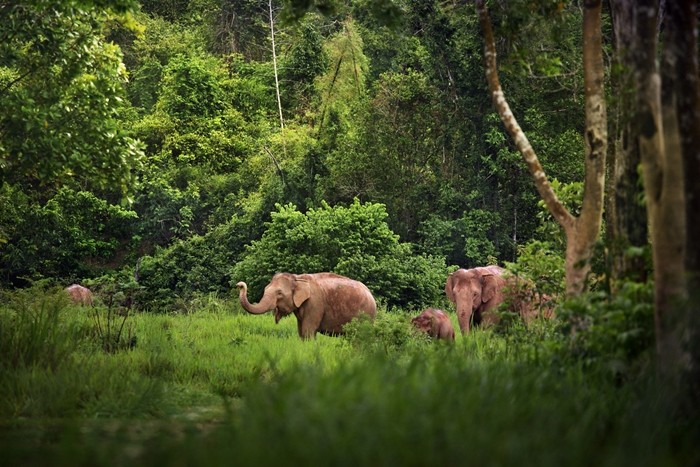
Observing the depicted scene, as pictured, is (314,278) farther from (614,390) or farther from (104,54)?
(614,390)

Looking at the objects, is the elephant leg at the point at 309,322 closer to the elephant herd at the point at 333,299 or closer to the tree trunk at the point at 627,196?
the elephant herd at the point at 333,299

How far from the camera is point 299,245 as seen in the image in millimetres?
20453

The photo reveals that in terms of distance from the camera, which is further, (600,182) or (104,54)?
(104,54)

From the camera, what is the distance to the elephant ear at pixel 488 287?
15.4 m

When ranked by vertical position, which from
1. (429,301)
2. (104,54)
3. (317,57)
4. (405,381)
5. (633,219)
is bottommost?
(429,301)

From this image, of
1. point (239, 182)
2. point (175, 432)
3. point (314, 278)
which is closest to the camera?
point (175, 432)

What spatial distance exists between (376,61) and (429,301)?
598 inches

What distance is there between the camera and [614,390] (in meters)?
5.29

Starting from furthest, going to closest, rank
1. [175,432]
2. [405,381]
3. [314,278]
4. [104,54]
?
1. [314,278]
2. [104,54]
3. [175,432]
4. [405,381]

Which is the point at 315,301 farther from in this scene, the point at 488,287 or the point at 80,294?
the point at 80,294

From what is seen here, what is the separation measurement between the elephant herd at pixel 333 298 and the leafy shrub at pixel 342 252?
14.0ft

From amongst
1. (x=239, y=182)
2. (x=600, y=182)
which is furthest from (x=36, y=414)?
(x=239, y=182)

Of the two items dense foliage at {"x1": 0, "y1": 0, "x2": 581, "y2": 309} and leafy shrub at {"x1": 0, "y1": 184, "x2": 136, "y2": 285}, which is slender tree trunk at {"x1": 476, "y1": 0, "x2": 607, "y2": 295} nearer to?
dense foliage at {"x1": 0, "y1": 0, "x2": 581, "y2": 309}

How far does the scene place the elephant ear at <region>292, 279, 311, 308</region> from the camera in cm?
1441
